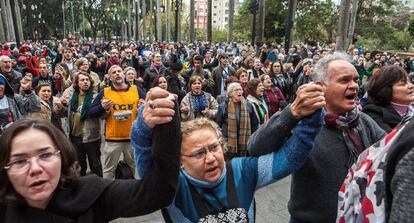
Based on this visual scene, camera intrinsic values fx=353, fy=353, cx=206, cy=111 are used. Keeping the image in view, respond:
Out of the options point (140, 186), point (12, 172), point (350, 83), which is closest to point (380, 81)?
point (350, 83)

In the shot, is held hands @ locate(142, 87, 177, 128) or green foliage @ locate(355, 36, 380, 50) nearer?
held hands @ locate(142, 87, 177, 128)

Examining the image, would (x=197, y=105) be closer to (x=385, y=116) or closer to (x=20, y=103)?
(x=20, y=103)

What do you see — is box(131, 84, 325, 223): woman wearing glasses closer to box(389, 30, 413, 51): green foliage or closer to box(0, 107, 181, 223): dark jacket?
box(0, 107, 181, 223): dark jacket

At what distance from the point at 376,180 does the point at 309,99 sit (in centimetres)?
55

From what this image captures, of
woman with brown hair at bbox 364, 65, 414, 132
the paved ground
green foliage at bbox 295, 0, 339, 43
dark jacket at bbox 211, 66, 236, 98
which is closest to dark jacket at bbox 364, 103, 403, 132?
woman with brown hair at bbox 364, 65, 414, 132

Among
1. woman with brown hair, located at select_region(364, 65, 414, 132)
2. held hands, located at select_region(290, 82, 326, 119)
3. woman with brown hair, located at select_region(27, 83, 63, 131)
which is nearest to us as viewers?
held hands, located at select_region(290, 82, 326, 119)

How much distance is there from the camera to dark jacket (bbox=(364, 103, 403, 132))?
2.70m

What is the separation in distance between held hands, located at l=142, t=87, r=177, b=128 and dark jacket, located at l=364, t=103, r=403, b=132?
6.59 ft

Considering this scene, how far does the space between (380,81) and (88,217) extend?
99.7 inches

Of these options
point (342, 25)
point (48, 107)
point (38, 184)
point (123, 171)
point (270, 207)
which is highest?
point (342, 25)

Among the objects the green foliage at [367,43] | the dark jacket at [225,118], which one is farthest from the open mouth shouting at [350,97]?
the green foliage at [367,43]

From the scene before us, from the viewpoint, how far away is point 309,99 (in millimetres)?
1525

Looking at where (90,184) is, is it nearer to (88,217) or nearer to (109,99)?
(88,217)

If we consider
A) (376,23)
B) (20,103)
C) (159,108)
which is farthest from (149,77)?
(376,23)
